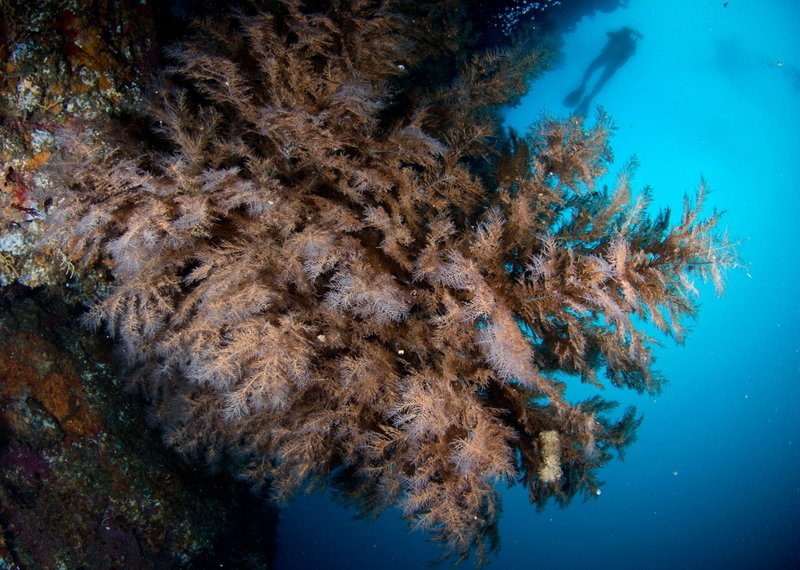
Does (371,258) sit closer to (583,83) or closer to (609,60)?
(583,83)

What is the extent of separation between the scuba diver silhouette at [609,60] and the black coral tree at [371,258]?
32.2ft

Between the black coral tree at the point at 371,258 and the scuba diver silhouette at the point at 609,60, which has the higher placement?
the scuba diver silhouette at the point at 609,60

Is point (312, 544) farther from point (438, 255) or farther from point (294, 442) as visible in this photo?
point (438, 255)

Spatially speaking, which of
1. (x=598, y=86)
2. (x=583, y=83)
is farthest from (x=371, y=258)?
(x=598, y=86)

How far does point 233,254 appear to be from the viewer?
2.85m

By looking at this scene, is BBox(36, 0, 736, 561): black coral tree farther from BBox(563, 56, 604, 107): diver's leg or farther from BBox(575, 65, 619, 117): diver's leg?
BBox(563, 56, 604, 107): diver's leg

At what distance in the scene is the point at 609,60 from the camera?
36.0ft

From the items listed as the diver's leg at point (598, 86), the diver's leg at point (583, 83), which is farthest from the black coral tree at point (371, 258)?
the diver's leg at point (583, 83)

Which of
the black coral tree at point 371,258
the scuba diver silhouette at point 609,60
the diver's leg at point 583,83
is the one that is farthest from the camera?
the diver's leg at point 583,83

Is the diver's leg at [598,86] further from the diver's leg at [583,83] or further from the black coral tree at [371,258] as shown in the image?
the black coral tree at [371,258]

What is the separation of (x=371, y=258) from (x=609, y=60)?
41.1ft

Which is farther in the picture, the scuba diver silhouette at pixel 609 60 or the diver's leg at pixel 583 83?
the diver's leg at pixel 583 83

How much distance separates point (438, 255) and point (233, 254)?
1673 mm

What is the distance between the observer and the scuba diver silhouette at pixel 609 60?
1070 centimetres
